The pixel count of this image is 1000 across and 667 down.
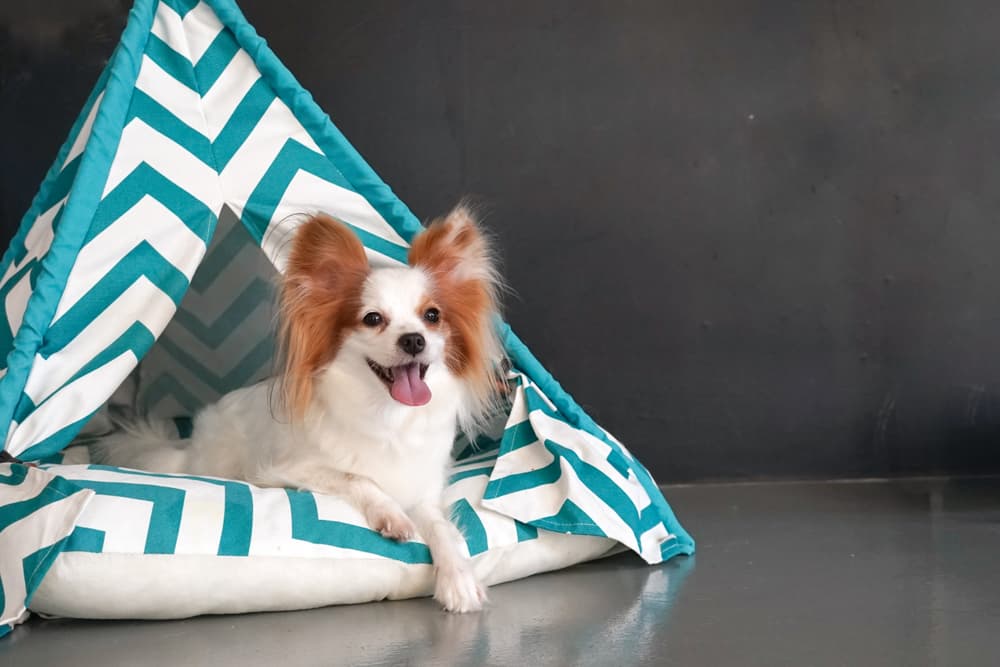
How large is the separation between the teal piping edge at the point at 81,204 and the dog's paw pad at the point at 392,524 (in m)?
0.91

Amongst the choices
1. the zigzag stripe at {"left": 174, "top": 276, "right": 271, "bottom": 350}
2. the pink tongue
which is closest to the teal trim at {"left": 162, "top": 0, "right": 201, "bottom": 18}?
the zigzag stripe at {"left": 174, "top": 276, "right": 271, "bottom": 350}

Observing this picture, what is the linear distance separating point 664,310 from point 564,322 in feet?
1.31

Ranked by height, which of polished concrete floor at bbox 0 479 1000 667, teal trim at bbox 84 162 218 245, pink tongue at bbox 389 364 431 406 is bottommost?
polished concrete floor at bbox 0 479 1000 667

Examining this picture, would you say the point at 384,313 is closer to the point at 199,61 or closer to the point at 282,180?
the point at 282,180

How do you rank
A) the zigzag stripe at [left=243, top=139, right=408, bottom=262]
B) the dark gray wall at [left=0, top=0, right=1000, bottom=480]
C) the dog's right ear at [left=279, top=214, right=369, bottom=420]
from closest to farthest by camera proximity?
the dog's right ear at [left=279, top=214, right=369, bottom=420], the zigzag stripe at [left=243, top=139, right=408, bottom=262], the dark gray wall at [left=0, top=0, right=1000, bottom=480]

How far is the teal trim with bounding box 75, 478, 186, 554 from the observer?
248cm

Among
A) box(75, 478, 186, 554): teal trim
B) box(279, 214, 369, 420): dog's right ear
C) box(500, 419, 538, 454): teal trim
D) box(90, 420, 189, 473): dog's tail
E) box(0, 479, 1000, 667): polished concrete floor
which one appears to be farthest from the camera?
box(90, 420, 189, 473): dog's tail

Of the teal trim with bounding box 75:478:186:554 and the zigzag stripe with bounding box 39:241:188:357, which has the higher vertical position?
the zigzag stripe with bounding box 39:241:188:357

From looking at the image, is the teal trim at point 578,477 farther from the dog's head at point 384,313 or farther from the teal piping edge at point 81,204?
the teal piping edge at point 81,204

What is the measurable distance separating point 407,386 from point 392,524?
0.35 m

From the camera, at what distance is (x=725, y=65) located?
4.18 metres

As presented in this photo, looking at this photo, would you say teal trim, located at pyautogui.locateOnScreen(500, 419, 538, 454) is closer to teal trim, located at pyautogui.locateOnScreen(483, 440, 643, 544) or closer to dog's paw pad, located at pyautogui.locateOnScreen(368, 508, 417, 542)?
teal trim, located at pyautogui.locateOnScreen(483, 440, 643, 544)

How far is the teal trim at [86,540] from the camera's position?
2.42 meters

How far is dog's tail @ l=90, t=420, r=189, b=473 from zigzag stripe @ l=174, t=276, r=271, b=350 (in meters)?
0.42
